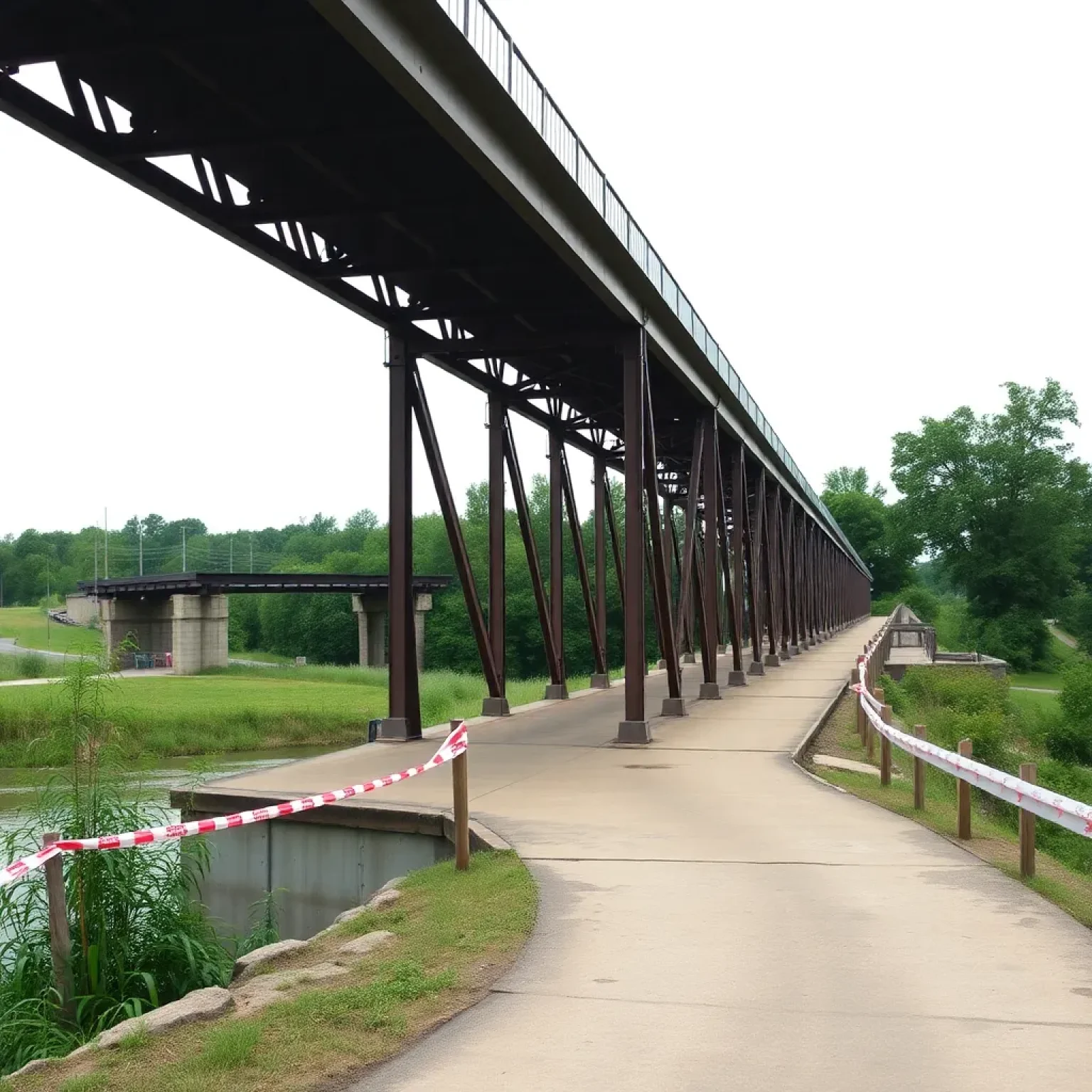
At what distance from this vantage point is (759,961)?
639 centimetres

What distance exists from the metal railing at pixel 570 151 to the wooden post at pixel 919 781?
23.5 ft

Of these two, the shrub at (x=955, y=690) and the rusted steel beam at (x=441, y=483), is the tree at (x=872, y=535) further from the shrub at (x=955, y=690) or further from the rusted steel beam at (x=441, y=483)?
the rusted steel beam at (x=441, y=483)

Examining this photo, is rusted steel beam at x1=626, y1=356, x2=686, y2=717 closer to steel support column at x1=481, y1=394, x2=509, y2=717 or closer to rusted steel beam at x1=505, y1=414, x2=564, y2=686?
rusted steel beam at x1=505, y1=414, x2=564, y2=686

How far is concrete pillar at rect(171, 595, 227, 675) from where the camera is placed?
68.6 metres

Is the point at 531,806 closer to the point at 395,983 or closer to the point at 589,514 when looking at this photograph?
the point at 395,983

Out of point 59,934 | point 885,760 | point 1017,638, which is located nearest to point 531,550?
point 885,760

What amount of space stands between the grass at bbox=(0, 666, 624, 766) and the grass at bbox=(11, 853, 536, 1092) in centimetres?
2057

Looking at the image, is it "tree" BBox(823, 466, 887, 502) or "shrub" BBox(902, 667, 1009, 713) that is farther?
"tree" BBox(823, 466, 887, 502)

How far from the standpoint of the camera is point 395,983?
5.88 metres

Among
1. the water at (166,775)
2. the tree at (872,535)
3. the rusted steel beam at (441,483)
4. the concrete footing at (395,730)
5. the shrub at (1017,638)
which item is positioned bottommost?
the water at (166,775)

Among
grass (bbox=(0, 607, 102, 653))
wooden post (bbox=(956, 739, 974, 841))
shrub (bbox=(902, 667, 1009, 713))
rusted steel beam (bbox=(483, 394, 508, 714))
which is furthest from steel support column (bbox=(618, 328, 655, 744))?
grass (bbox=(0, 607, 102, 653))

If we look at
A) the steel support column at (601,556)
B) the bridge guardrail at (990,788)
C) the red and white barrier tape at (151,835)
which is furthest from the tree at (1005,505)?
the red and white barrier tape at (151,835)

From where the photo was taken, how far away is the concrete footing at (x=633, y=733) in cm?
1762

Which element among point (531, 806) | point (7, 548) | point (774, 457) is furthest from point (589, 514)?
point (531, 806)
